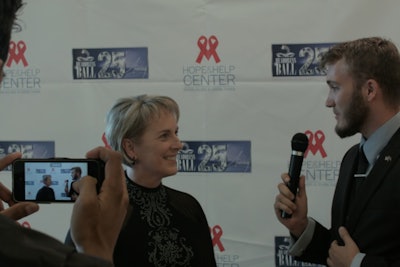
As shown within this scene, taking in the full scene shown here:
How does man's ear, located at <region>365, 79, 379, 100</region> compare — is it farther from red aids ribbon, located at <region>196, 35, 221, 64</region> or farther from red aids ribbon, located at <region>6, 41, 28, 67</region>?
red aids ribbon, located at <region>6, 41, 28, 67</region>

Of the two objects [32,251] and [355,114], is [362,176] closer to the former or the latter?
[355,114]

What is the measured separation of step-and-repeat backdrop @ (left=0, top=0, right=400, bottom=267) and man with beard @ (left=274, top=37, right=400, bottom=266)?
60 cm

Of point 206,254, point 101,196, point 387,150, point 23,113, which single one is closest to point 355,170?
point 387,150

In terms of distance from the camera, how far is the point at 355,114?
5.96 feet

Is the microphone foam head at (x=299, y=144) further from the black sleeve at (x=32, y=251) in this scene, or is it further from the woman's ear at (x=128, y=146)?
the black sleeve at (x=32, y=251)

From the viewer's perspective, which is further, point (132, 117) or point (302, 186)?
point (132, 117)

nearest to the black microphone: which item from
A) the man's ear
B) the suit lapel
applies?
the suit lapel

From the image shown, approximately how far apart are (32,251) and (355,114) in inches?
58.0

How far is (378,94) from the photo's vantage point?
5.98 ft

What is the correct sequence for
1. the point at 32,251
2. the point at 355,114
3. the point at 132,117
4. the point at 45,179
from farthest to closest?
the point at 132,117, the point at 355,114, the point at 45,179, the point at 32,251

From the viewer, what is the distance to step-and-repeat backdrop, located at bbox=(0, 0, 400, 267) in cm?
254

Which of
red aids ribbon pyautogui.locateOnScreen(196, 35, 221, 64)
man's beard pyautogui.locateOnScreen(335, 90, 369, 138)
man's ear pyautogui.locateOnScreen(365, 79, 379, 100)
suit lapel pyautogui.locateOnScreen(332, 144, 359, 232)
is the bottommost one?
suit lapel pyautogui.locateOnScreen(332, 144, 359, 232)

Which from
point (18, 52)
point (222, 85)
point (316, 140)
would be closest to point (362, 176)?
point (316, 140)

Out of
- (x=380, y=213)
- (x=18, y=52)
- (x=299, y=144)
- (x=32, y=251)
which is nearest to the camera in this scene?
(x=32, y=251)
